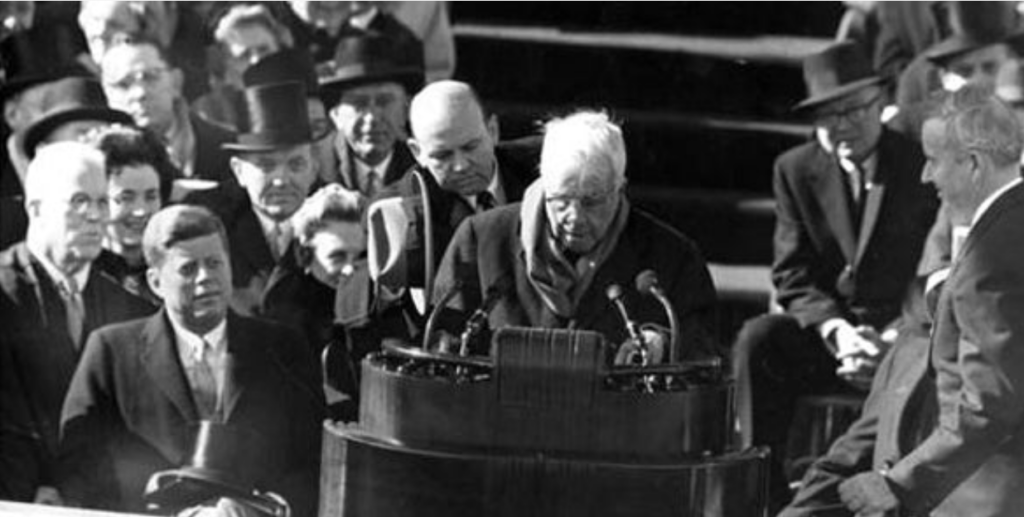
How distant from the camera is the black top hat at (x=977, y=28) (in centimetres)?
1055

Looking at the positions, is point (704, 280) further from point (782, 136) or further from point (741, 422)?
point (782, 136)

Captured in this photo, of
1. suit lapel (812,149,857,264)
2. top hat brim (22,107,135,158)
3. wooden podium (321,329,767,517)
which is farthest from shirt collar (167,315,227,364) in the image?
wooden podium (321,329,767,517)

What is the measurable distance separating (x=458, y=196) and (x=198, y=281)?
91cm

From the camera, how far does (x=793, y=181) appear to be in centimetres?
1074

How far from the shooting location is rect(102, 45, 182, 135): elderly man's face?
11.1 meters

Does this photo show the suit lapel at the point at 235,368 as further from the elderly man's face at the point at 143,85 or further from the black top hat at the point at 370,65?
the elderly man's face at the point at 143,85

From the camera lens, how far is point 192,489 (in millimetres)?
9508

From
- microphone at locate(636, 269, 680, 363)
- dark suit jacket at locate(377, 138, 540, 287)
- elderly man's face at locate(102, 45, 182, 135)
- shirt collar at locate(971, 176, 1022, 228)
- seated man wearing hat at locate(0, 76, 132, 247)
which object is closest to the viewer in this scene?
microphone at locate(636, 269, 680, 363)

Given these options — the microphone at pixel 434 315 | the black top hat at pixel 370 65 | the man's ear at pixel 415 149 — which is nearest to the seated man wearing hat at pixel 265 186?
the black top hat at pixel 370 65

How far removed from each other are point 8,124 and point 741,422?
9.01 feet

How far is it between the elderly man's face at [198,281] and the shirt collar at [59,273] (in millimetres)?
582

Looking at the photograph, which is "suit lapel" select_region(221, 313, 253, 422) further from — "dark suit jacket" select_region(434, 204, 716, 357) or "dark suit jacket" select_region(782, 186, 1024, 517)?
"dark suit jacket" select_region(782, 186, 1024, 517)

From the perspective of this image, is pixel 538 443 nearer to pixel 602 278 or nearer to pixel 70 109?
pixel 602 278

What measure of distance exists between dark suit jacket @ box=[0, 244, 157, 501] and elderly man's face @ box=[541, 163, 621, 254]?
Result: 2.12 meters
